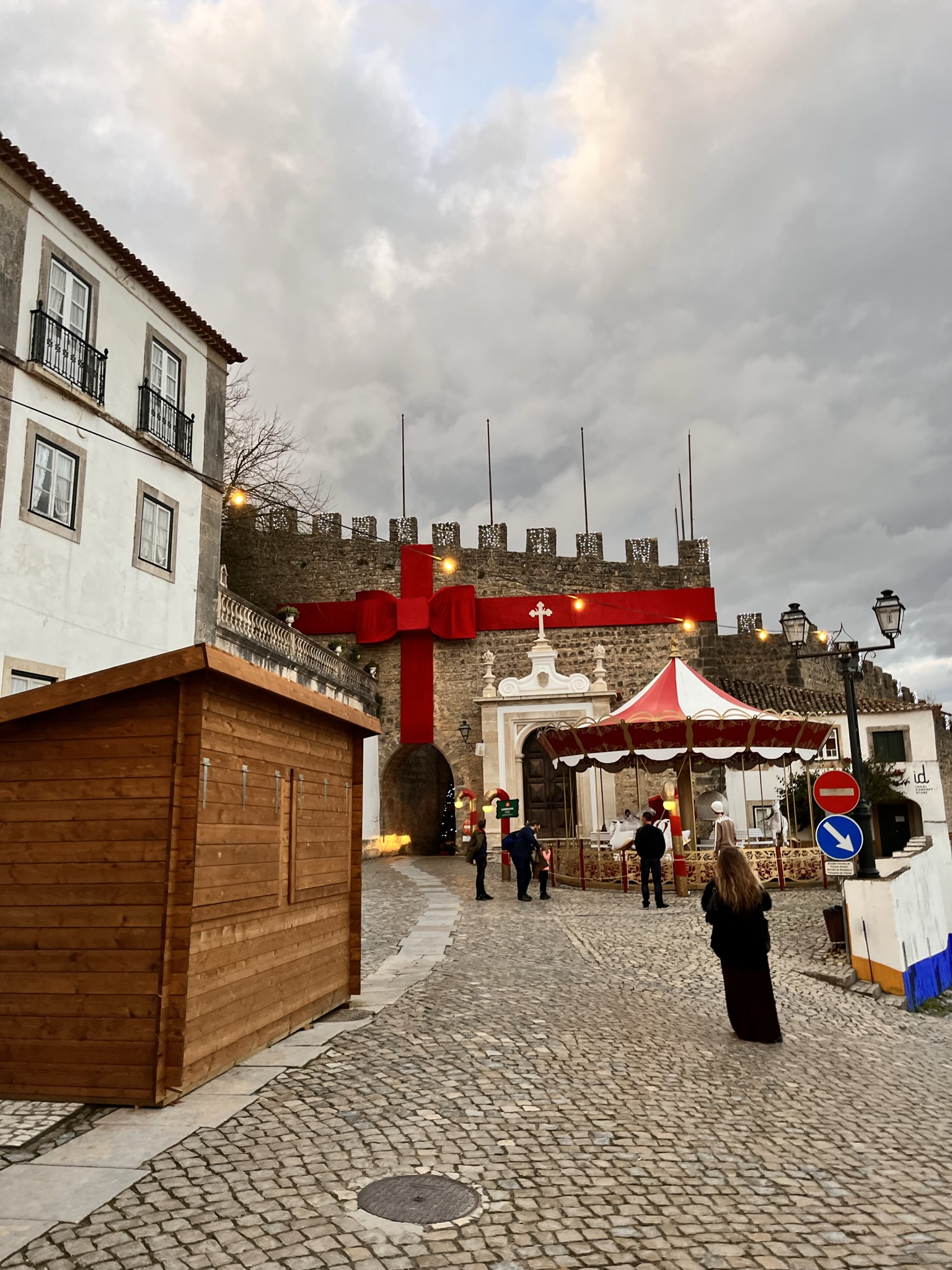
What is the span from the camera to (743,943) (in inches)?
240

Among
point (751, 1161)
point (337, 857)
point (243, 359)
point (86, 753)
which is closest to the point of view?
point (751, 1161)

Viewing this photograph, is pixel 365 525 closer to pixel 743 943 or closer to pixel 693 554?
pixel 693 554

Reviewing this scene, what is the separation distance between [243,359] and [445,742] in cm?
1215

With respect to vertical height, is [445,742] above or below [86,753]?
above

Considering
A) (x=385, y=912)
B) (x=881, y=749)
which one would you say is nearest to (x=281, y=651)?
(x=385, y=912)

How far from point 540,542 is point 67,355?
1530 centimetres

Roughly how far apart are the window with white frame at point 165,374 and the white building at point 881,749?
54.5 feet

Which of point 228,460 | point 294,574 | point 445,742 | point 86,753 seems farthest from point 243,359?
point 86,753

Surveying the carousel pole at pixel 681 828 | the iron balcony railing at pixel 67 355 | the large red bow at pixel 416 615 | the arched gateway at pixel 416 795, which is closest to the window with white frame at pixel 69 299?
the iron balcony railing at pixel 67 355

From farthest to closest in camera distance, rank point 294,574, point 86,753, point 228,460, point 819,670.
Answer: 1. point 819,670
2. point 294,574
3. point 228,460
4. point 86,753

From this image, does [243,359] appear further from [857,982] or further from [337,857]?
[857,982]

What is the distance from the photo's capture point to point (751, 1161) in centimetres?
381

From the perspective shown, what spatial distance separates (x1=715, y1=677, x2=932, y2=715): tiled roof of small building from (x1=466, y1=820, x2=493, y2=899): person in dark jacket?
43.9 ft

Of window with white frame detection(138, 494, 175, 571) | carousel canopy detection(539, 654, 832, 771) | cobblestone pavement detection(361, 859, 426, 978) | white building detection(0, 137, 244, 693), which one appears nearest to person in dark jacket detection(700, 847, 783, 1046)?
cobblestone pavement detection(361, 859, 426, 978)
